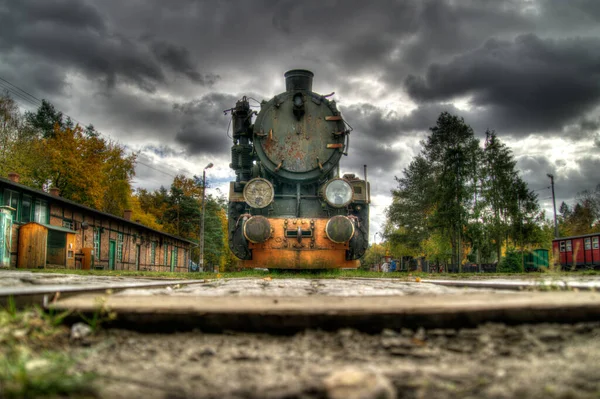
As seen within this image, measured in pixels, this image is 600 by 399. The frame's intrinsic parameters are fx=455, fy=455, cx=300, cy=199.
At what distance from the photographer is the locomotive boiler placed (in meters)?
9.52

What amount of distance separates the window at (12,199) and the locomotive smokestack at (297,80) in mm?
11020

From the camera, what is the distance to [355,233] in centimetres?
977

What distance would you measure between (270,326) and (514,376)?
101 centimetres

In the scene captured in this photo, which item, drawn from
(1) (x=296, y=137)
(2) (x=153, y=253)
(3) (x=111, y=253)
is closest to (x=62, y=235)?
(3) (x=111, y=253)

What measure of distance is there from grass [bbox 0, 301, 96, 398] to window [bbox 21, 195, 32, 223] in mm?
17095

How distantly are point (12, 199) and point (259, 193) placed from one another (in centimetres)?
1125

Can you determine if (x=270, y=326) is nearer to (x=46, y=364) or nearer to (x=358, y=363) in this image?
(x=358, y=363)

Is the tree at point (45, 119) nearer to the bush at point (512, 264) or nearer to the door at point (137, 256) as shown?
the door at point (137, 256)

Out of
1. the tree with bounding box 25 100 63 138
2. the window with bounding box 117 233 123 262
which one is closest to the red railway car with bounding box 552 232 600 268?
the window with bounding box 117 233 123 262

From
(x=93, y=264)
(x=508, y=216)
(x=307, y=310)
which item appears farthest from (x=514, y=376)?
(x=508, y=216)

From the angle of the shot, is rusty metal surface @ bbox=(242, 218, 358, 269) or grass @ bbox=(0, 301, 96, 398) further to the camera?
rusty metal surface @ bbox=(242, 218, 358, 269)

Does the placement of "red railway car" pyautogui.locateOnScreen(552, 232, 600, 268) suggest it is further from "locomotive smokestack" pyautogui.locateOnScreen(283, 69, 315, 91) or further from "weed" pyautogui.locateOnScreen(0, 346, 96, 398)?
"weed" pyautogui.locateOnScreen(0, 346, 96, 398)

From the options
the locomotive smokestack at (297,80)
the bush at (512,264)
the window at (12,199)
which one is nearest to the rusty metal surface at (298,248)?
the locomotive smokestack at (297,80)

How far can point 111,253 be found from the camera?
77.4 feet
